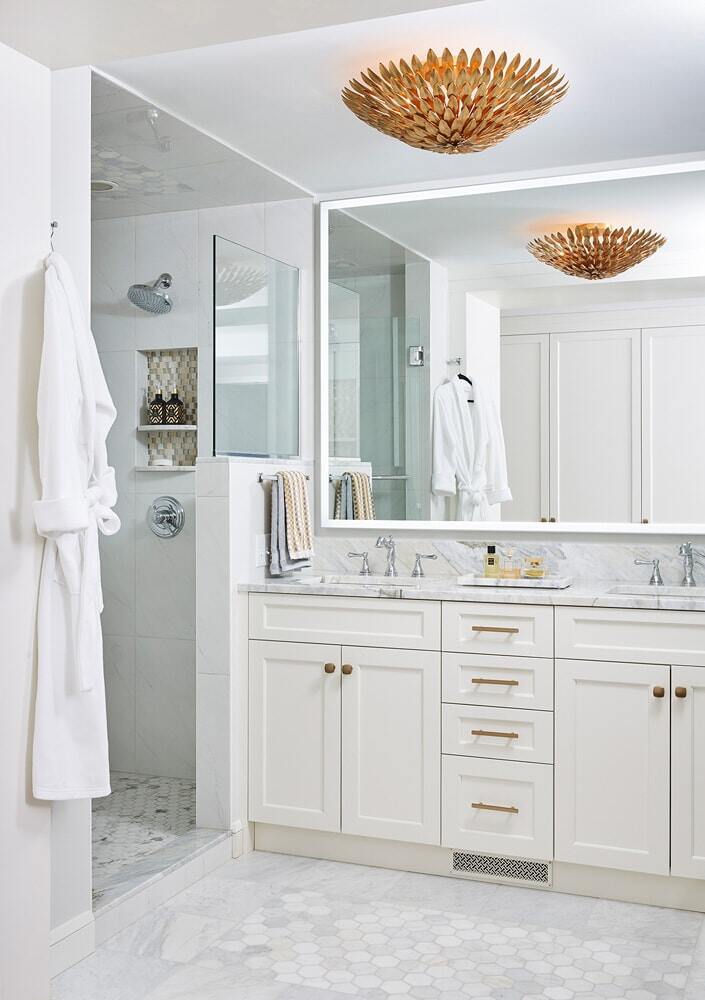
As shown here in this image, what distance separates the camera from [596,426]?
3.75 meters

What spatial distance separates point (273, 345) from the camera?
4020mm

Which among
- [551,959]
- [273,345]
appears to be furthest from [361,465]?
[551,959]

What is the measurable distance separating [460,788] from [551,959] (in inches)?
26.5

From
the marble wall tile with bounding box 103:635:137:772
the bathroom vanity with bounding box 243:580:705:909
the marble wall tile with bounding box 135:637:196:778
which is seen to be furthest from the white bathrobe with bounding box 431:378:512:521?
the marble wall tile with bounding box 103:635:137:772

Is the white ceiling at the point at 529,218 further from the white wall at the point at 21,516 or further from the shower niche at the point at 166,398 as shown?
the white wall at the point at 21,516

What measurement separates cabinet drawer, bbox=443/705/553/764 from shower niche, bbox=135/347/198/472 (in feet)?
5.64

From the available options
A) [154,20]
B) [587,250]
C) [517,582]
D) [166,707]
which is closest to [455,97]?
[154,20]

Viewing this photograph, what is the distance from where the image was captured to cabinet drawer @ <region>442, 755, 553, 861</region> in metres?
3.29

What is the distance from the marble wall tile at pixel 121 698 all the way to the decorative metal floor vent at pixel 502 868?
1736mm

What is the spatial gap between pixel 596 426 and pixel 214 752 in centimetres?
181

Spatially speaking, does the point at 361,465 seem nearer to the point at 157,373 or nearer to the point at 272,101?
the point at 157,373

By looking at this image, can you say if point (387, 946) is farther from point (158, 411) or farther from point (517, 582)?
point (158, 411)

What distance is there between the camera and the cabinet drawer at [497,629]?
3309 mm

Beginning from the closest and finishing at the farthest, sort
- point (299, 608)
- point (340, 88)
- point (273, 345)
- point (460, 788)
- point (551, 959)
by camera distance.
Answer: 1. point (551, 959)
2. point (340, 88)
3. point (460, 788)
4. point (299, 608)
5. point (273, 345)
